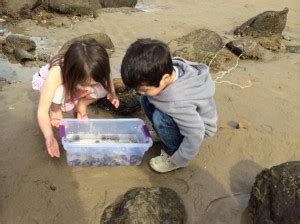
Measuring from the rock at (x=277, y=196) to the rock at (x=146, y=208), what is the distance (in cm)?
47

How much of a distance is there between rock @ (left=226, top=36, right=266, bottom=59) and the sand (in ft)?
0.70

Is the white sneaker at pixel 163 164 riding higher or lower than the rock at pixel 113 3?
higher

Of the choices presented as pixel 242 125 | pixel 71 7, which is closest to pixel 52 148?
pixel 242 125

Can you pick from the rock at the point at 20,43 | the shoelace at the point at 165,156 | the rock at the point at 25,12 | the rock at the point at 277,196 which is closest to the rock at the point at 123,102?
the shoelace at the point at 165,156

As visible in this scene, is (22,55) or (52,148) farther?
(22,55)

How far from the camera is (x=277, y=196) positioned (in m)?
2.42

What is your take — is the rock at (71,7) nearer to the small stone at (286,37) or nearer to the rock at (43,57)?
the rock at (43,57)

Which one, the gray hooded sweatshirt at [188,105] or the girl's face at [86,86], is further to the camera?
the girl's face at [86,86]

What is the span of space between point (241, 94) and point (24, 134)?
214cm

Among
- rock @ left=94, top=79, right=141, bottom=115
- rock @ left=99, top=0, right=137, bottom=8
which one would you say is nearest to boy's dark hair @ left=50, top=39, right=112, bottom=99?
rock @ left=94, top=79, right=141, bottom=115

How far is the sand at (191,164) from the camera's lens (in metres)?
2.76

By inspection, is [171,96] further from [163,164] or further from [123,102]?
[123,102]

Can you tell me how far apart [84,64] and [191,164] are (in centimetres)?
111

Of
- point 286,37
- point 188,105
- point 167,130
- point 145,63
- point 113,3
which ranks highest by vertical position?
point 145,63
